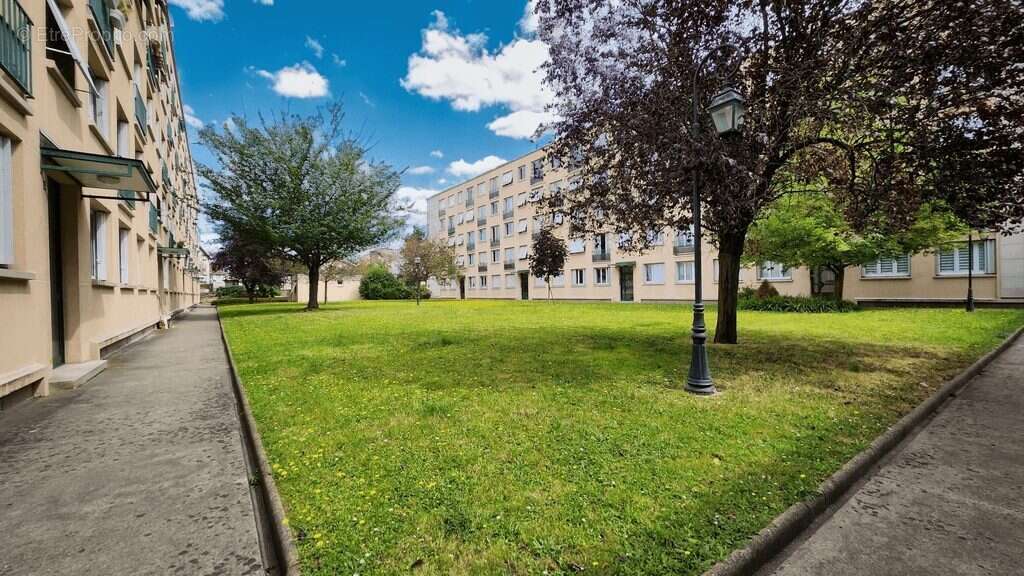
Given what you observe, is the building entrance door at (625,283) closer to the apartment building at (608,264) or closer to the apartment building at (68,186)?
the apartment building at (608,264)

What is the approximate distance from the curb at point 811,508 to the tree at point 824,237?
15.2m

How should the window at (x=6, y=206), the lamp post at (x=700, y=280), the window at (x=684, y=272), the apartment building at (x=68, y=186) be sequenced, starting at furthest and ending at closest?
the window at (x=684, y=272), the lamp post at (x=700, y=280), the apartment building at (x=68, y=186), the window at (x=6, y=206)

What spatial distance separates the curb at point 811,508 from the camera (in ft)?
7.89

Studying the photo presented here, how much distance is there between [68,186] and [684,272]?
3435cm

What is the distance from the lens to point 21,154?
18.1 feet

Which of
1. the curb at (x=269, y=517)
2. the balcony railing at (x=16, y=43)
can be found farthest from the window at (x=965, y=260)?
the balcony railing at (x=16, y=43)

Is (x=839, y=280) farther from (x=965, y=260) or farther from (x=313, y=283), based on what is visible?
(x=313, y=283)

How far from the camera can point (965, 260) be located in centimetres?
2242

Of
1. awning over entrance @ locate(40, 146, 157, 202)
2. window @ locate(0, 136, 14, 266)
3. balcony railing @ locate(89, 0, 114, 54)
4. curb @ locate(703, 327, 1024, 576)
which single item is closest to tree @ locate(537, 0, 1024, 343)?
curb @ locate(703, 327, 1024, 576)

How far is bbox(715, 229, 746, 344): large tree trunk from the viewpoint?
31.2 feet

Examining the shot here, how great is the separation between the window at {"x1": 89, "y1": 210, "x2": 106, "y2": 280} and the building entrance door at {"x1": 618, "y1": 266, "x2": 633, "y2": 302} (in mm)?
35349

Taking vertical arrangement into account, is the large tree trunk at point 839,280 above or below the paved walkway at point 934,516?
above

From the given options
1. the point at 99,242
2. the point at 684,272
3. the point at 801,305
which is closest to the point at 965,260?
the point at 801,305

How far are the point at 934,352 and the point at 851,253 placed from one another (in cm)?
1314
